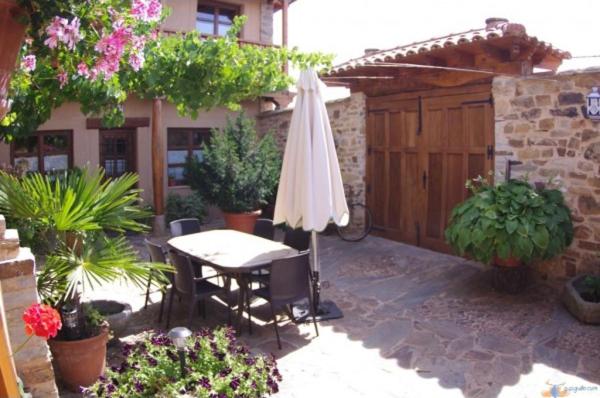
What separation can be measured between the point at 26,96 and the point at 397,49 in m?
4.88

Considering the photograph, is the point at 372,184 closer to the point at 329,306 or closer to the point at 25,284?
the point at 329,306

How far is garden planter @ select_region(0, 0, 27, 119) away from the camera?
1502mm

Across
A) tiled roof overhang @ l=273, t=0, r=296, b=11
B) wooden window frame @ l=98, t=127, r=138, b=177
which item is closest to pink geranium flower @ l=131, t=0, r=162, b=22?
wooden window frame @ l=98, t=127, r=138, b=177

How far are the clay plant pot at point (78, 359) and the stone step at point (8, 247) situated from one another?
864 mm

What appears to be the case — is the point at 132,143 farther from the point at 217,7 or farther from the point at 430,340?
the point at 430,340

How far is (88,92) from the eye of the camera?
14.8 feet

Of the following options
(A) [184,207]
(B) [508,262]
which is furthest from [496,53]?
(A) [184,207]

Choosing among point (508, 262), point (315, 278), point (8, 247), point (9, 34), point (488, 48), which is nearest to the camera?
point (9, 34)

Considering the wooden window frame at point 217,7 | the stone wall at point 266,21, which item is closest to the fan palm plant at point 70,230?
the wooden window frame at point 217,7

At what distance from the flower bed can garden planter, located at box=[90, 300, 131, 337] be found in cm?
121

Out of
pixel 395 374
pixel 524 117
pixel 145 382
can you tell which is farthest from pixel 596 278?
pixel 145 382

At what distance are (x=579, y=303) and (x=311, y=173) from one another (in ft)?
9.23

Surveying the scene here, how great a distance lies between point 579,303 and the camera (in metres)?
4.83

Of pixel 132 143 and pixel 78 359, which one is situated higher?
pixel 132 143
